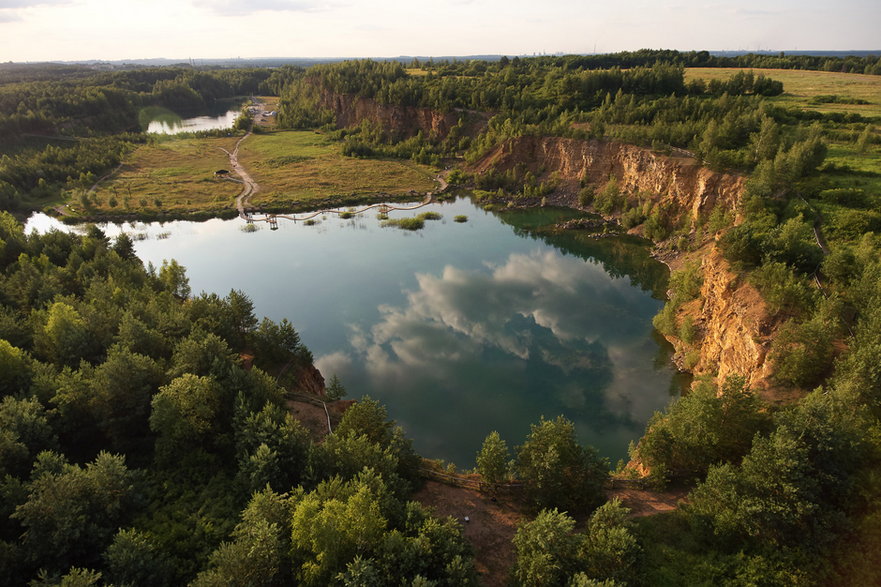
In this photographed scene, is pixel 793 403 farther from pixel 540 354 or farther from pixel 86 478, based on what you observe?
pixel 86 478

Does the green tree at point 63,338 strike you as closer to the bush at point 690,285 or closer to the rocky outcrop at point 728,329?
the rocky outcrop at point 728,329

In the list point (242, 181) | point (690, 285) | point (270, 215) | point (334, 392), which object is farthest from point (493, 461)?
point (242, 181)

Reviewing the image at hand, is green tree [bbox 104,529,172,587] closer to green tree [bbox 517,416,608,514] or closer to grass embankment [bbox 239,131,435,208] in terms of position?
green tree [bbox 517,416,608,514]

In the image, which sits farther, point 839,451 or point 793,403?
point 793,403

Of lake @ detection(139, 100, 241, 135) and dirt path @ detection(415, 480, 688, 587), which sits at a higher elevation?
lake @ detection(139, 100, 241, 135)

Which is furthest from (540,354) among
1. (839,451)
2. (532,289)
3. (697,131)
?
(697,131)

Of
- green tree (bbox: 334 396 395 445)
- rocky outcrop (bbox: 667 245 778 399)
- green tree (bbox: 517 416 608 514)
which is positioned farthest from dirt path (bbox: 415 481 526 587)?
rocky outcrop (bbox: 667 245 778 399)
